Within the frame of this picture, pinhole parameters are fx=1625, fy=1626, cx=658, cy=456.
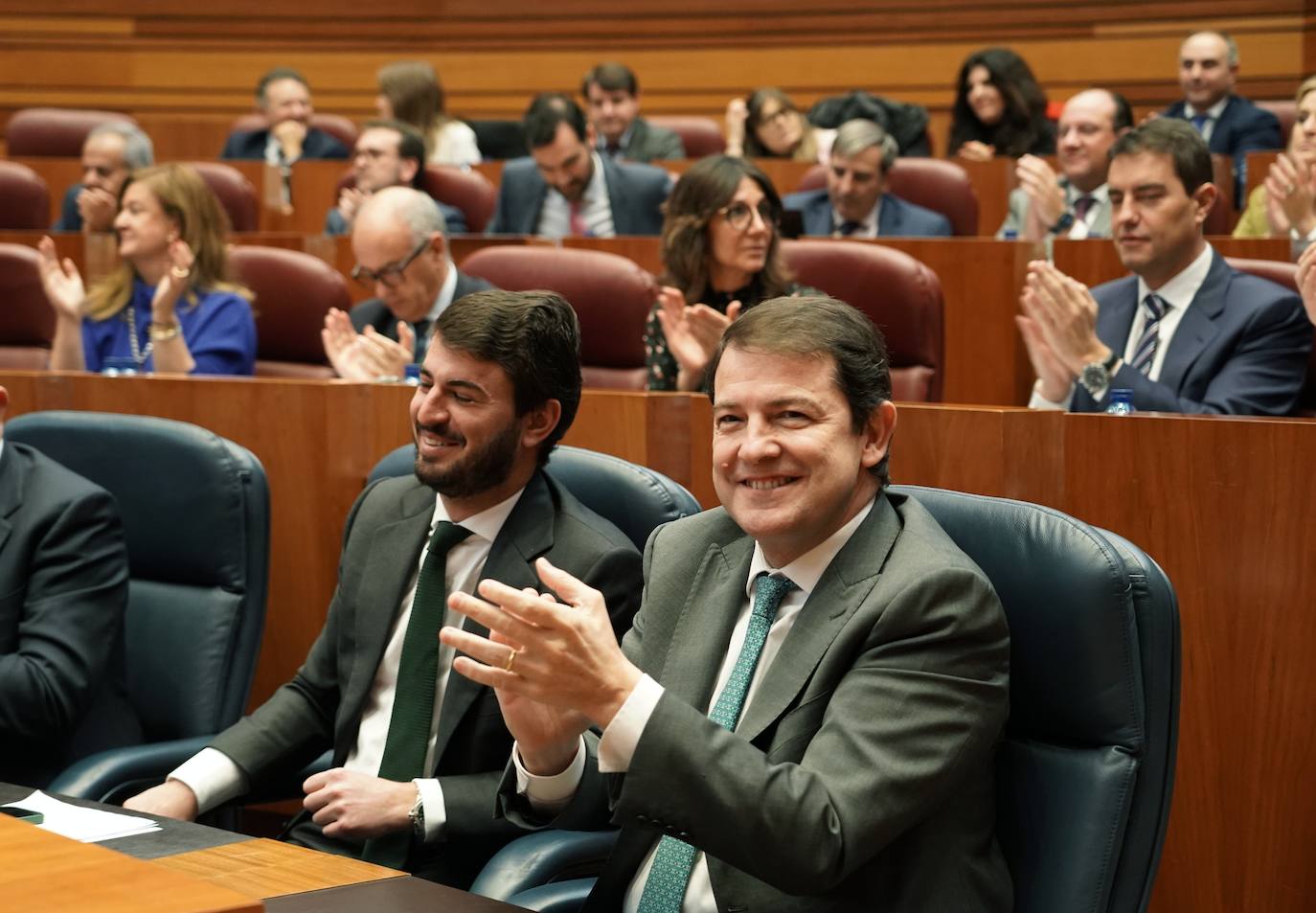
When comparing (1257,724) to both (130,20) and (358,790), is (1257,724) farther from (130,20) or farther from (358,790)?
(130,20)

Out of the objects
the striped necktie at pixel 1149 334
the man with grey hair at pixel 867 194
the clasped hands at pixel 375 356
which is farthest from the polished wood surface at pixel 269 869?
the man with grey hair at pixel 867 194

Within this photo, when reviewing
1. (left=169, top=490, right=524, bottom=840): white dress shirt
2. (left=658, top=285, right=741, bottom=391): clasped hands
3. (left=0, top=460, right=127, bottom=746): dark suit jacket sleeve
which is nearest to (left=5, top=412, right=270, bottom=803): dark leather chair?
(left=0, top=460, right=127, bottom=746): dark suit jacket sleeve

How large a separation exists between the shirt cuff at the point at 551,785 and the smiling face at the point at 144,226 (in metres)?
2.43

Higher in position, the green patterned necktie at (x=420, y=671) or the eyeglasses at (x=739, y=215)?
the eyeglasses at (x=739, y=215)

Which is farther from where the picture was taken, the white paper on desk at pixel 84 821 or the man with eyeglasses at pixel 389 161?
the man with eyeglasses at pixel 389 161

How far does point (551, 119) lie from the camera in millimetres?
5047

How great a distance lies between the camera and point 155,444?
7.32 feet

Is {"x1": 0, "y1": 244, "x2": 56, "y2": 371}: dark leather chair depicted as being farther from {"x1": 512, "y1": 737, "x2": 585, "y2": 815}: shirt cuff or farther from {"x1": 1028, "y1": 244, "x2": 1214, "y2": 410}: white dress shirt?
{"x1": 512, "y1": 737, "x2": 585, "y2": 815}: shirt cuff

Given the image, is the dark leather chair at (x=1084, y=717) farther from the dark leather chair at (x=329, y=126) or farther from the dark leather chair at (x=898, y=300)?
the dark leather chair at (x=329, y=126)

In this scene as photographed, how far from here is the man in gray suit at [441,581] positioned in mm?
1863

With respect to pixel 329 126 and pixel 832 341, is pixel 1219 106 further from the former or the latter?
pixel 832 341

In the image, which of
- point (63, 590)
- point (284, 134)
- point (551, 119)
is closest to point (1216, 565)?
point (63, 590)

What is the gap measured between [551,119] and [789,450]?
374 cm

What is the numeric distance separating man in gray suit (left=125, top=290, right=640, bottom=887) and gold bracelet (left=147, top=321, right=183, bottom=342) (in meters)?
1.64
